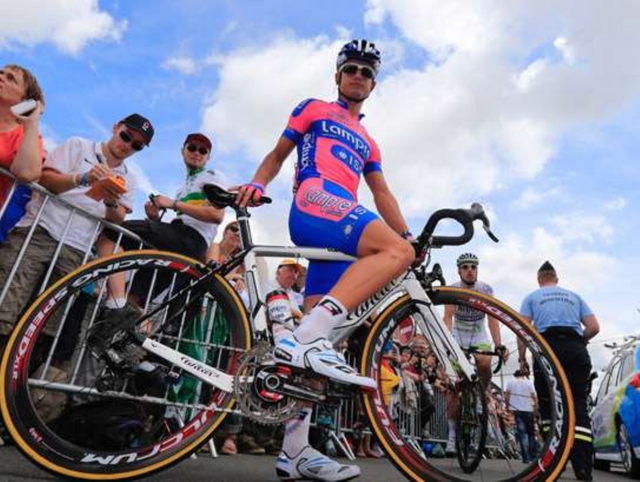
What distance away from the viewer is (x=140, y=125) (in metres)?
4.14

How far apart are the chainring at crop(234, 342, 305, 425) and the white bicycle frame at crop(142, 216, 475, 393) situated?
9 cm

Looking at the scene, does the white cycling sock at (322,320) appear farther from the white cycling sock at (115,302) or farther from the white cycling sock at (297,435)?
the white cycling sock at (115,302)

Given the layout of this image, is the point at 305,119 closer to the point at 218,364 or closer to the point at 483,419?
the point at 218,364

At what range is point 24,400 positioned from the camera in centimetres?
247

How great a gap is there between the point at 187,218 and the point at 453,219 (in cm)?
238

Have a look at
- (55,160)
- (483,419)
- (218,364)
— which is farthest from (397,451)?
(55,160)

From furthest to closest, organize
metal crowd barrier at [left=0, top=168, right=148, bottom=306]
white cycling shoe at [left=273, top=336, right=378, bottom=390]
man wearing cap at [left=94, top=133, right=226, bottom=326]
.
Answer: man wearing cap at [left=94, top=133, right=226, bottom=326] → metal crowd barrier at [left=0, top=168, right=148, bottom=306] → white cycling shoe at [left=273, top=336, right=378, bottom=390]

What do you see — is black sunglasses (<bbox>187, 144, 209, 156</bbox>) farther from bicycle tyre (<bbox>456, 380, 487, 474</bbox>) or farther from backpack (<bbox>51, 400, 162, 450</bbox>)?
bicycle tyre (<bbox>456, 380, 487, 474</bbox>)

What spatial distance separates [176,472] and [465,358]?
165 centimetres

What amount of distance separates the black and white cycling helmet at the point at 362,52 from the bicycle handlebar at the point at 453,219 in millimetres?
1102

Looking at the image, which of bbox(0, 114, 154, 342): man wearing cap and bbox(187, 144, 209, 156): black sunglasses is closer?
bbox(0, 114, 154, 342): man wearing cap

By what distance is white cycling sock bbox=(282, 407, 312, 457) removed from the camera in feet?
9.55

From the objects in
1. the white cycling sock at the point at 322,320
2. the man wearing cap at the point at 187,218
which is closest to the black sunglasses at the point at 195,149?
the man wearing cap at the point at 187,218

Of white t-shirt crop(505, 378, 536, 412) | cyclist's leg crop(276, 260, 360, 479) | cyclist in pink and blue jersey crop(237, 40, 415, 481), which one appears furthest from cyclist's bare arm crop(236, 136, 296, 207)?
white t-shirt crop(505, 378, 536, 412)
